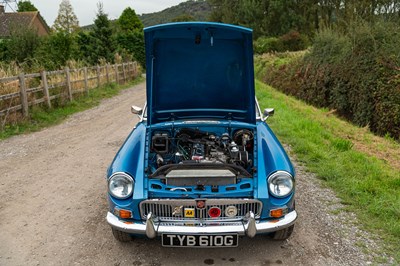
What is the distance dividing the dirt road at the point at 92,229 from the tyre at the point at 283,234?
70mm

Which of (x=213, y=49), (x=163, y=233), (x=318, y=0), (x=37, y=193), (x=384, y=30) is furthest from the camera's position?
(x=318, y=0)

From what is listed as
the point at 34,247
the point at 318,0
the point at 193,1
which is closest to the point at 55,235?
the point at 34,247

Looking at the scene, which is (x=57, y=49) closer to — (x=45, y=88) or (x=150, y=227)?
(x=45, y=88)

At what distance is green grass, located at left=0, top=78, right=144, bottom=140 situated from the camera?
30.0 ft

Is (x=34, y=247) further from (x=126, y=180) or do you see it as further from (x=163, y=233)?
(x=163, y=233)

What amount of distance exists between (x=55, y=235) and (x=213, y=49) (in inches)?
106

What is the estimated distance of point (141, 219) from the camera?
126 inches

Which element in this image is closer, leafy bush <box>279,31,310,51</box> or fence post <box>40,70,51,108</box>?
fence post <box>40,70,51,108</box>

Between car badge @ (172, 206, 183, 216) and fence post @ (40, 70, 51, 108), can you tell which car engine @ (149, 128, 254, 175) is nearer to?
car badge @ (172, 206, 183, 216)

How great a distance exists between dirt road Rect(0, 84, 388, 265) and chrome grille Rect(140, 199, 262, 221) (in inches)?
18.2

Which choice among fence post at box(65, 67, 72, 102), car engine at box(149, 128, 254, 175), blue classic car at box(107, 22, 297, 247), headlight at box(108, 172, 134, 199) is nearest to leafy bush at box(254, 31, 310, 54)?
fence post at box(65, 67, 72, 102)

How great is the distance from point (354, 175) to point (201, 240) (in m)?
3.39

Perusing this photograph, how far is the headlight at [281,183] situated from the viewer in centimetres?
328

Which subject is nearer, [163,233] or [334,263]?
[163,233]
